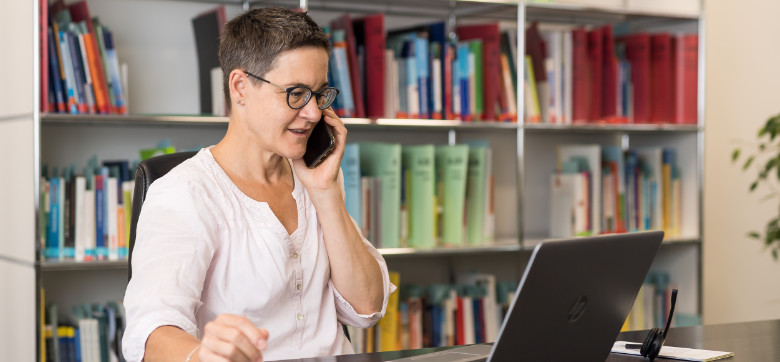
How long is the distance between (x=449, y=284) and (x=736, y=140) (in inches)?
57.4

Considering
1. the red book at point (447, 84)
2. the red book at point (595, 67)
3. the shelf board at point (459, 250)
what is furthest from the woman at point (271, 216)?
the red book at point (595, 67)

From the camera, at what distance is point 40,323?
258cm

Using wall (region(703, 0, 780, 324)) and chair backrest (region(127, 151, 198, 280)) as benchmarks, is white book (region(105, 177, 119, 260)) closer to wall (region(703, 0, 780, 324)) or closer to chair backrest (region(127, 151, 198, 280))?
chair backrest (region(127, 151, 198, 280))

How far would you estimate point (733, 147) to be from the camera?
3.97 meters

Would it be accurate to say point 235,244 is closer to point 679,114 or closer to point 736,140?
point 679,114

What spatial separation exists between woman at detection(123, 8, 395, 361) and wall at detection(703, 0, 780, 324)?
259 centimetres

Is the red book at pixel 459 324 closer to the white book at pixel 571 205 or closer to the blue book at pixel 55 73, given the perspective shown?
the white book at pixel 571 205

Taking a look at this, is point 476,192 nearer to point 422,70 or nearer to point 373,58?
point 422,70

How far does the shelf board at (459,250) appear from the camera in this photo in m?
3.07

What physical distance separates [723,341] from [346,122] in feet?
5.16

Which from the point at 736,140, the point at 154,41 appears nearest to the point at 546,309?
the point at 154,41

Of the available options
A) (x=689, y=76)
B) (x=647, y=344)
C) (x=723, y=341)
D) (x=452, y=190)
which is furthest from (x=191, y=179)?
(x=689, y=76)

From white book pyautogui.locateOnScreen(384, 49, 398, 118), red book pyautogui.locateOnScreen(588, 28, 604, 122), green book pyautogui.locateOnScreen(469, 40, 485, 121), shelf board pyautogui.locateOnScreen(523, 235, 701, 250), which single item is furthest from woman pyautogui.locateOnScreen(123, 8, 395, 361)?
red book pyautogui.locateOnScreen(588, 28, 604, 122)

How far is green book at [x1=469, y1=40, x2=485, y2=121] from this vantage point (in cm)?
331
